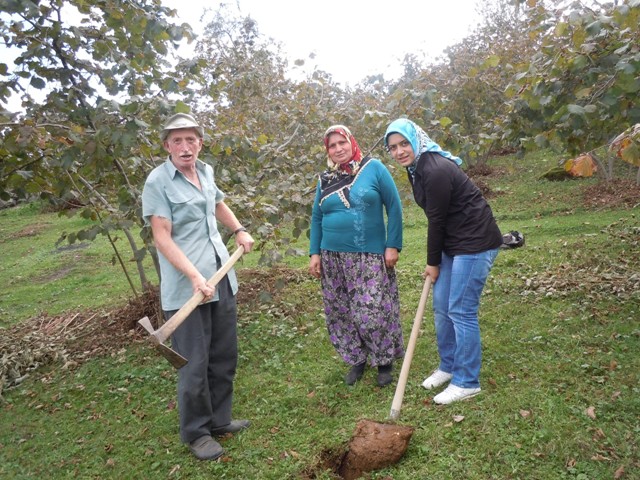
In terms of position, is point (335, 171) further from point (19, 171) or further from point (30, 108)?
point (30, 108)

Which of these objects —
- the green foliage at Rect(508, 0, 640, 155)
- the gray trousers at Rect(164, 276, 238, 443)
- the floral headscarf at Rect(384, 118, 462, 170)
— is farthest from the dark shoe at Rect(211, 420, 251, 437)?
the green foliage at Rect(508, 0, 640, 155)

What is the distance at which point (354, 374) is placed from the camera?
A: 13.0 feet

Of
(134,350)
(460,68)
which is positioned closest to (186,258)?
(134,350)

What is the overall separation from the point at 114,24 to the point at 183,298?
2.58m

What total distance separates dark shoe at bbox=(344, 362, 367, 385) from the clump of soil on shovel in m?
0.86

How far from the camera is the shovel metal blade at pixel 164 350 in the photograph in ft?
8.71

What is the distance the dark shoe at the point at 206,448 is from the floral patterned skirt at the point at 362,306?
47.2 inches

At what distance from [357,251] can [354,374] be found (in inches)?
40.0

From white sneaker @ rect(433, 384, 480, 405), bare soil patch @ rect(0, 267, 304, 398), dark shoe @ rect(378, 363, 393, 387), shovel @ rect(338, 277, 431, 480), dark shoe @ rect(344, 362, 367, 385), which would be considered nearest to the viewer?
shovel @ rect(338, 277, 431, 480)

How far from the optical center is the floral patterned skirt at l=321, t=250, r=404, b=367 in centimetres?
367

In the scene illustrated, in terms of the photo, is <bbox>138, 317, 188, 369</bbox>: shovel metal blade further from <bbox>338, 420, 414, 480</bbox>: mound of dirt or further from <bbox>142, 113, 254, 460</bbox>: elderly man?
<bbox>338, 420, 414, 480</bbox>: mound of dirt

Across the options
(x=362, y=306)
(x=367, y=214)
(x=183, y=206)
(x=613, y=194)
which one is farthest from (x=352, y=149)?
(x=613, y=194)

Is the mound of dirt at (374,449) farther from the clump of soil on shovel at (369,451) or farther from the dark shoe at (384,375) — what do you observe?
the dark shoe at (384,375)

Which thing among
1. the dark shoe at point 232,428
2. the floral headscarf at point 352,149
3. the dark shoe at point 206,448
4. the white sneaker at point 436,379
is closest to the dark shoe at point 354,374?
the white sneaker at point 436,379
